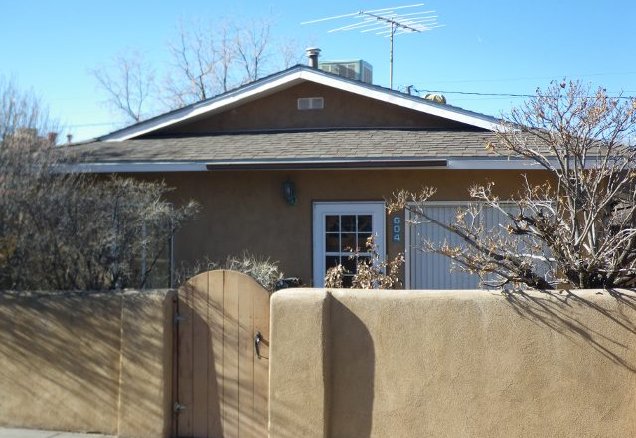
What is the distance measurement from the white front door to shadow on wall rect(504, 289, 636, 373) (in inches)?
202

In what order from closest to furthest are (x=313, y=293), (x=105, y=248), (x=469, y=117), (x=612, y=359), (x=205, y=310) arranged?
(x=612, y=359) < (x=313, y=293) < (x=205, y=310) < (x=105, y=248) < (x=469, y=117)

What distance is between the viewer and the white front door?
38.0ft

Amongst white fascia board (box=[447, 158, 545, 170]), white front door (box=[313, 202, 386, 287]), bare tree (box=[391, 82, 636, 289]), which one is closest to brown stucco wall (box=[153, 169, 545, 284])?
white front door (box=[313, 202, 386, 287])

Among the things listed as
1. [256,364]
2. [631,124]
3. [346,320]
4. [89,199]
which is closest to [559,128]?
[631,124]

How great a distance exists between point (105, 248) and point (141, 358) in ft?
4.80

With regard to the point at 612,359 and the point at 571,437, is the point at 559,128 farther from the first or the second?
the point at 571,437

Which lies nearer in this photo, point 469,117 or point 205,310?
point 205,310

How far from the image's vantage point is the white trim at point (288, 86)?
12.2 metres

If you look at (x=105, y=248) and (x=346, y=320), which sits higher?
(x=105, y=248)

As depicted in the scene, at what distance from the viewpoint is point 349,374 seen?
22.4 ft

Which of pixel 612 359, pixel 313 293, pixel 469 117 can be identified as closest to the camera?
pixel 612 359

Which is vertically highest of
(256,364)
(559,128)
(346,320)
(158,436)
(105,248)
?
(559,128)

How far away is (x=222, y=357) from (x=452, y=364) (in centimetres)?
207

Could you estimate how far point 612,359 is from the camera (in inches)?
252
